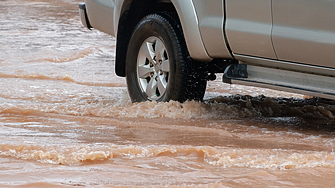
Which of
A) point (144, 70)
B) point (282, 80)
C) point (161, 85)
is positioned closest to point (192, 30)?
point (161, 85)

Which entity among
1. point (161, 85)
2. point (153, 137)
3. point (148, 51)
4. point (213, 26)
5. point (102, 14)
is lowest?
point (153, 137)

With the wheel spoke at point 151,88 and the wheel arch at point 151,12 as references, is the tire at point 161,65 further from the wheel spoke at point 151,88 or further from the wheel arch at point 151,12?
the wheel arch at point 151,12

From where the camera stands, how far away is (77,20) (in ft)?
44.2

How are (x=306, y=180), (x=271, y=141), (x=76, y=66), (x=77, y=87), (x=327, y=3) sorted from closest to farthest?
(x=306, y=180), (x=327, y=3), (x=271, y=141), (x=77, y=87), (x=76, y=66)

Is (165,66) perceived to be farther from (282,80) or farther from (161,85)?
(282,80)

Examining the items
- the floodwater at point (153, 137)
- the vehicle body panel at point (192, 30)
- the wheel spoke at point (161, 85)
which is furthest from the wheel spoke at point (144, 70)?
the vehicle body panel at point (192, 30)

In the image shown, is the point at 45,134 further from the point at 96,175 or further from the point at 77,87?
the point at 77,87

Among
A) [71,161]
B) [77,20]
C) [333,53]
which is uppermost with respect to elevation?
[333,53]

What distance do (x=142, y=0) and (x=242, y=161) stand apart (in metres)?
2.05

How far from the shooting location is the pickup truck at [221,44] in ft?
9.76

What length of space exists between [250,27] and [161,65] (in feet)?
3.05

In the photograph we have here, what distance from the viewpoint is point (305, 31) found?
3.00 metres

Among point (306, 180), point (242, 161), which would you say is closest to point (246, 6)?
point (242, 161)

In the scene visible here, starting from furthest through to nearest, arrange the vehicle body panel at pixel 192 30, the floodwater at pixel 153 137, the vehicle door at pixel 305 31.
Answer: the vehicle body panel at pixel 192 30 < the vehicle door at pixel 305 31 < the floodwater at pixel 153 137
